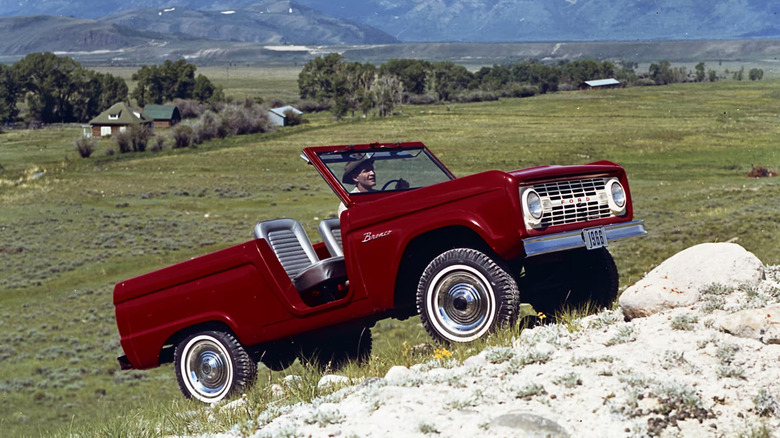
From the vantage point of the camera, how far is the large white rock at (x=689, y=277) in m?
8.24

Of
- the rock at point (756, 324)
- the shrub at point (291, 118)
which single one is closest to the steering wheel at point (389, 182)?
the rock at point (756, 324)

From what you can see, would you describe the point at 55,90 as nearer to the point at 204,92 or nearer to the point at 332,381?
the point at 204,92

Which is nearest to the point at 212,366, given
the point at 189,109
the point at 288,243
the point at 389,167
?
the point at 288,243

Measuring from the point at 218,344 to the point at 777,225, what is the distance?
30658mm

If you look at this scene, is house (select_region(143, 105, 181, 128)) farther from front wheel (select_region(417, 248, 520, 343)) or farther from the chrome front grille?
front wheel (select_region(417, 248, 520, 343))

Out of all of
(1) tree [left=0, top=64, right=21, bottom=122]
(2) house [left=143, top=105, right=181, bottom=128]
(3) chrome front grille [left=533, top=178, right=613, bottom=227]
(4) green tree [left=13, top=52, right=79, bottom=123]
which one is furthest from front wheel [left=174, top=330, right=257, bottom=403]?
(1) tree [left=0, top=64, right=21, bottom=122]

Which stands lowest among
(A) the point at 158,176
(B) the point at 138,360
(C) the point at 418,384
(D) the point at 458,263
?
(A) the point at 158,176

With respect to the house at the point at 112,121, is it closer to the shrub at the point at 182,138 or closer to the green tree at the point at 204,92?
the shrub at the point at 182,138

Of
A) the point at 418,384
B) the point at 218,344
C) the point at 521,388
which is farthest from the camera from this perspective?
the point at 218,344

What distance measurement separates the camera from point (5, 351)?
90.9 feet

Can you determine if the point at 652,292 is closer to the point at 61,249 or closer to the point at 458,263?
the point at 458,263

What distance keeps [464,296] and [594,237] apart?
1.26 metres

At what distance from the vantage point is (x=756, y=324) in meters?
6.79

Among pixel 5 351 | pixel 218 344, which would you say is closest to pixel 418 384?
pixel 218 344
